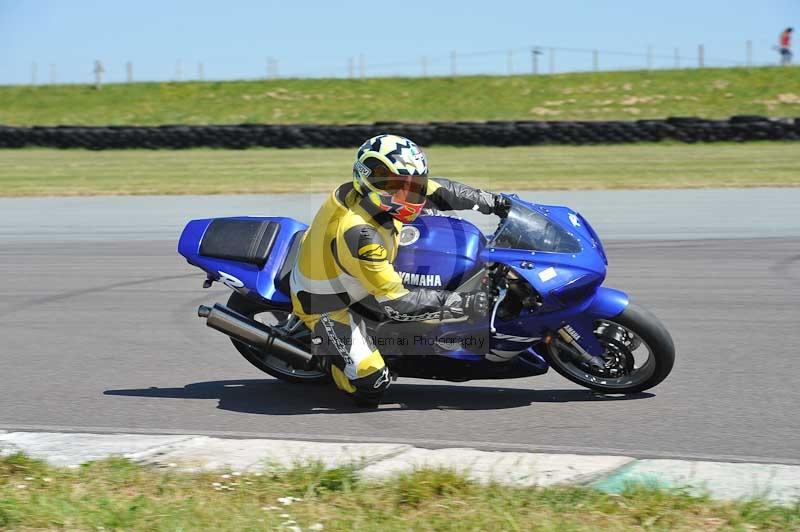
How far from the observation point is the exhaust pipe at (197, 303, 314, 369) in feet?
20.5

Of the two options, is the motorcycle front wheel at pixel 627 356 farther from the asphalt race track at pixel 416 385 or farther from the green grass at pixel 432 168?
the green grass at pixel 432 168

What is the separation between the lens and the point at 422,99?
4325 centimetres

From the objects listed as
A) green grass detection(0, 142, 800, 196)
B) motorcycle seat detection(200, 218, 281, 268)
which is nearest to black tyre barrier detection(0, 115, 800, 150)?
green grass detection(0, 142, 800, 196)

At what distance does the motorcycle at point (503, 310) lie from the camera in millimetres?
5773

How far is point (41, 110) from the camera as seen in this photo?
44844mm

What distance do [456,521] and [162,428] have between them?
2.29m

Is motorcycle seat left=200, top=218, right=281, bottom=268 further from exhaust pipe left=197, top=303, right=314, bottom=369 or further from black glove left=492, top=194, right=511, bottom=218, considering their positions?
black glove left=492, top=194, right=511, bottom=218

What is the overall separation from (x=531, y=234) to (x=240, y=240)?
175cm

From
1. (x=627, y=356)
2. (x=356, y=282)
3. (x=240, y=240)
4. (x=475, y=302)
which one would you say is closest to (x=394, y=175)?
(x=356, y=282)

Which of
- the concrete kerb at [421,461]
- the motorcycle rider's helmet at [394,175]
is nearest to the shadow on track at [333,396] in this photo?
the concrete kerb at [421,461]

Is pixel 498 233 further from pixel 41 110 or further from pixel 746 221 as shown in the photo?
pixel 41 110

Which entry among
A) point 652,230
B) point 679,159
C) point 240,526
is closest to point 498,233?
point 240,526

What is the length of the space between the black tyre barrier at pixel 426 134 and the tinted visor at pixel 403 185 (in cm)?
2035

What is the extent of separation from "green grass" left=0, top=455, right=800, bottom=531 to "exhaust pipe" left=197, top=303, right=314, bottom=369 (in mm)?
1647
